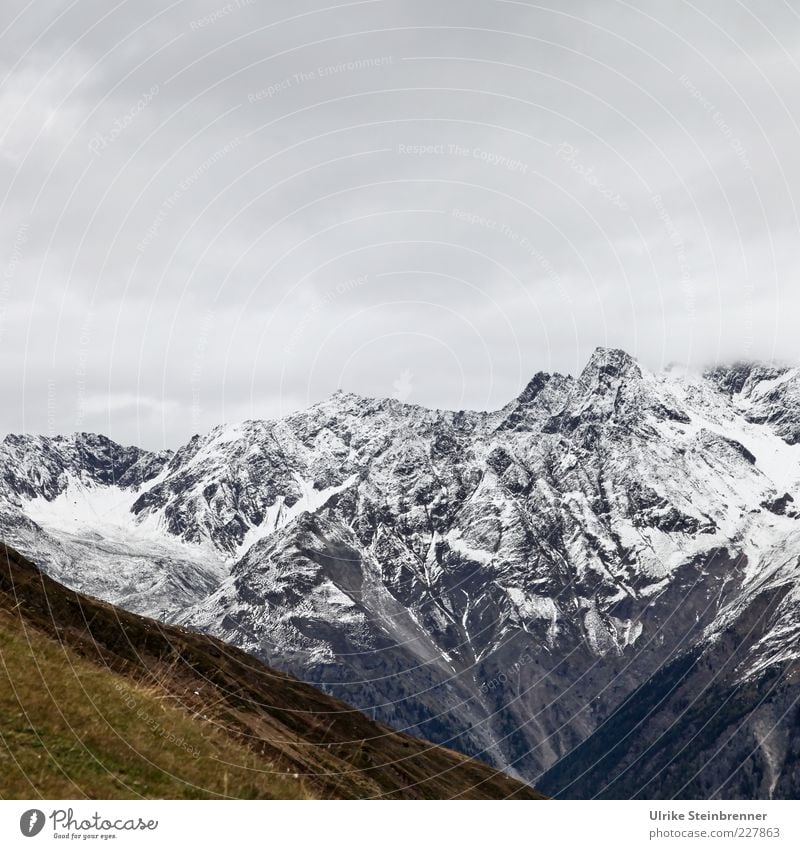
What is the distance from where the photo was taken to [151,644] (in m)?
75.5

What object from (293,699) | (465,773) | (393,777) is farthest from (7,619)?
(465,773)

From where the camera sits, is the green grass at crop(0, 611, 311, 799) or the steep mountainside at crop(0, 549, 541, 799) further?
the steep mountainside at crop(0, 549, 541, 799)
